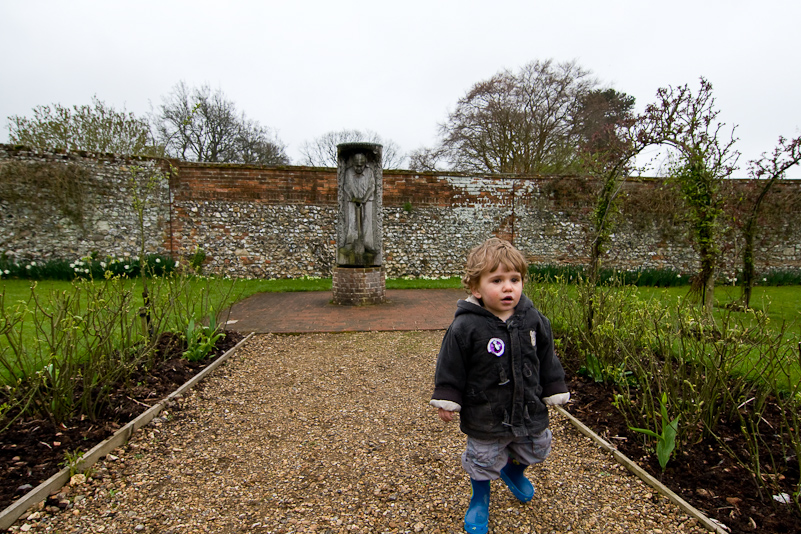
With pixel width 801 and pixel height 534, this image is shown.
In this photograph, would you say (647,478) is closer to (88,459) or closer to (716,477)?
(716,477)

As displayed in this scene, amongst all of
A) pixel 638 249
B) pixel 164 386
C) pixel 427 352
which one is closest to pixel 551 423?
pixel 427 352

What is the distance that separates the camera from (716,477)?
234 cm

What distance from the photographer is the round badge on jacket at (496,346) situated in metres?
2.00

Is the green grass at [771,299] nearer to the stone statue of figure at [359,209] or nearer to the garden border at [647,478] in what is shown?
the garden border at [647,478]

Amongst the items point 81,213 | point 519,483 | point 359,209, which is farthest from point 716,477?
point 81,213

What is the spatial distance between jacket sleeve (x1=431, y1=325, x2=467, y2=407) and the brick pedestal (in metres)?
5.82

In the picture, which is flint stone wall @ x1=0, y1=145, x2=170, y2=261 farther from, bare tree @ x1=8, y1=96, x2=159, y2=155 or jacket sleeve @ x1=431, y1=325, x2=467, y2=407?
jacket sleeve @ x1=431, y1=325, x2=467, y2=407

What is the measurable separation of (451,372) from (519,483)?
0.79 meters

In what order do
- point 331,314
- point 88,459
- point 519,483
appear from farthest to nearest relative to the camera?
point 331,314
point 88,459
point 519,483

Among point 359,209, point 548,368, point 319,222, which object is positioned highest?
point 359,209

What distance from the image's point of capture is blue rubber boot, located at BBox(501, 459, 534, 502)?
Result: 2229 millimetres

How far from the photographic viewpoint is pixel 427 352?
5.04m

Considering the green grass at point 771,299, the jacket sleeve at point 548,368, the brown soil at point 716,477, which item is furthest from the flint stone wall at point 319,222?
the jacket sleeve at point 548,368

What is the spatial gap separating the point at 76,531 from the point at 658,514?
2778 millimetres
